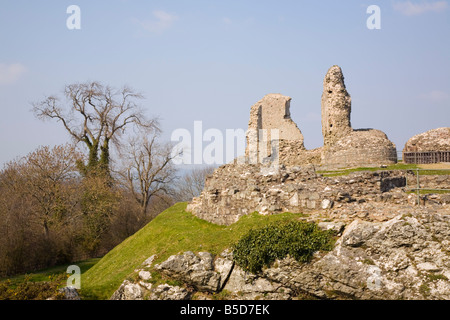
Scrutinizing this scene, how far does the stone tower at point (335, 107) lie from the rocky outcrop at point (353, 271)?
1815 centimetres

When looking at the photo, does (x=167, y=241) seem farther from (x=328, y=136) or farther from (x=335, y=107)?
(x=335, y=107)

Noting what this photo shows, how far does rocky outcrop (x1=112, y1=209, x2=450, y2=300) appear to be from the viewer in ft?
43.3

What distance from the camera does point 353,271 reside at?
1369cm

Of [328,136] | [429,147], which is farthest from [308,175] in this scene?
[429,147]

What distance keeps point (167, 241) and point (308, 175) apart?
22.6 ft

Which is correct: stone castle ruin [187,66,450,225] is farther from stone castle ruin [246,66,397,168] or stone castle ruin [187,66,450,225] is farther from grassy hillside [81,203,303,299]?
grassy hillside [81,203,303,299]

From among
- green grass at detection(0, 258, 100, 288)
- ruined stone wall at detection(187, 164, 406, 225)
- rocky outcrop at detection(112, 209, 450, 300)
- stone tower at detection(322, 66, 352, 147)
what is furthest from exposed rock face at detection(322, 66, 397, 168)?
green grass at detection(0, 258, 100, 288)

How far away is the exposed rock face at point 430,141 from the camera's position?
98.2 feet

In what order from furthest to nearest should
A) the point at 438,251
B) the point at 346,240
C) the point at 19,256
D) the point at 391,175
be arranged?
the point at 19,256, the point at 391,175, the point at 346,240, the point at 438,251

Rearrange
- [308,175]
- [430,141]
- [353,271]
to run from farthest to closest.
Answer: [430,141], [308,175], [353,271]
